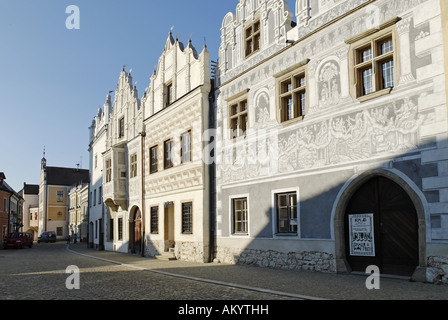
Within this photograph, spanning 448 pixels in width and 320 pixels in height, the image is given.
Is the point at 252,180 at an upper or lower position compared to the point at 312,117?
lower

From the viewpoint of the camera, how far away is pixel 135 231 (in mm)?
28016

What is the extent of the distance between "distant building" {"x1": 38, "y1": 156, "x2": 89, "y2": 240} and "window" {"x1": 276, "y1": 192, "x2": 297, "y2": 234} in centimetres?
6561

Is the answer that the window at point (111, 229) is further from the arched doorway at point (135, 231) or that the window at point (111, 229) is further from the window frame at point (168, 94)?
the window frame at point (168, 94)

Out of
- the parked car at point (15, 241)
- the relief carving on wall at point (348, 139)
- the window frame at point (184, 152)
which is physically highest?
the window frame at point (184, 152)

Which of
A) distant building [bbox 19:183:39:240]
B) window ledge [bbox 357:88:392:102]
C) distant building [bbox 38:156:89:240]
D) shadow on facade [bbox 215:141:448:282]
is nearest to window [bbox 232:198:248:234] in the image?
shadow on facade [bbox 215:141:448:282]

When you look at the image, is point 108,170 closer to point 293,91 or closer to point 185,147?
point 185,147

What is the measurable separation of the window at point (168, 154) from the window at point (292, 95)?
8695 millimetres

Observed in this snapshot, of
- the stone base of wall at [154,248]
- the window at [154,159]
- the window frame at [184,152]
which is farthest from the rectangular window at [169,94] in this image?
the stone base of wall at [154,248]

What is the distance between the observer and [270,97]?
1659 centimetres

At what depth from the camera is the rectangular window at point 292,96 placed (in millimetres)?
15312

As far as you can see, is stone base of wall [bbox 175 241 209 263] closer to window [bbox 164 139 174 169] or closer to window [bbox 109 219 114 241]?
window [bbox 164 139 174 169]

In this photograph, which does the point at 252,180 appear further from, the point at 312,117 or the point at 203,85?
the point at 203,85
